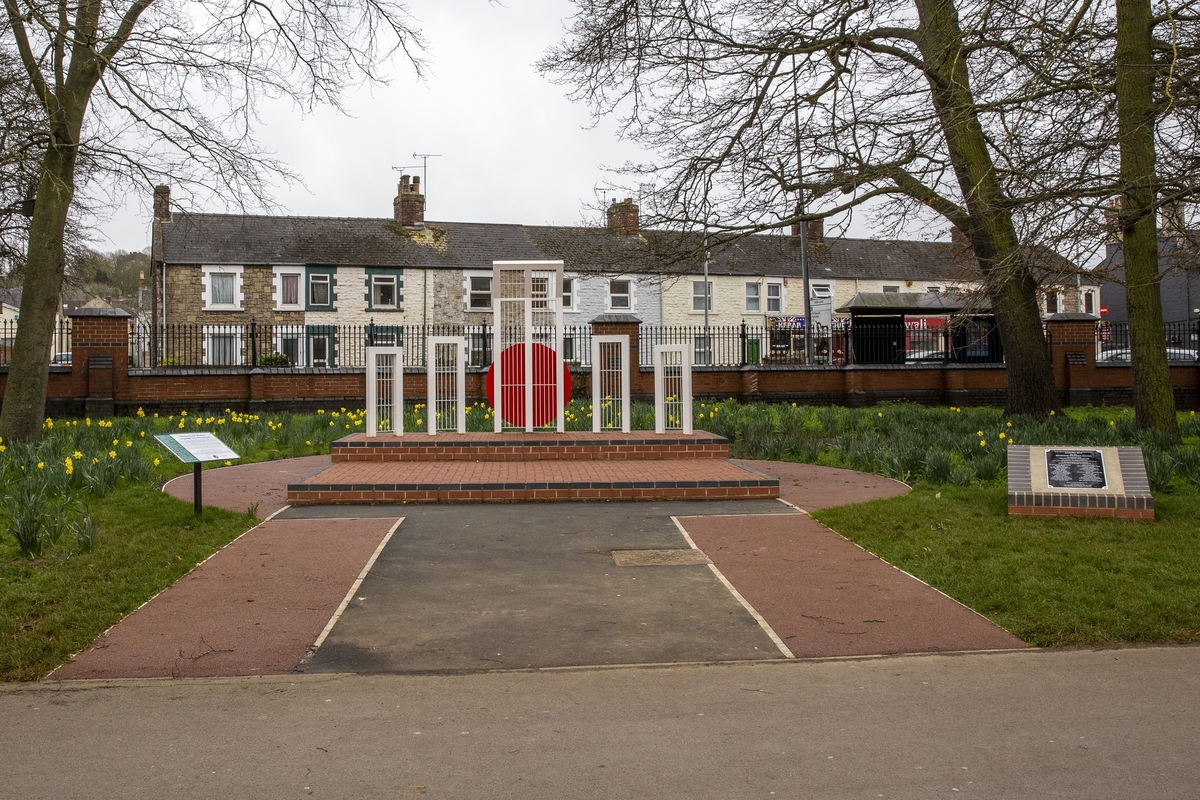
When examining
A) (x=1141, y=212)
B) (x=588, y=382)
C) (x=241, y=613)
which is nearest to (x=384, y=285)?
(x=588, y=382)

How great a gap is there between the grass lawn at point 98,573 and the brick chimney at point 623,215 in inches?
390

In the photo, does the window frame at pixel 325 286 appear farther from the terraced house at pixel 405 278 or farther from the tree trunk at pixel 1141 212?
the tree trunk at pixel 1141 212

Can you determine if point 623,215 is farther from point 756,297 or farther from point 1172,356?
point 756,297

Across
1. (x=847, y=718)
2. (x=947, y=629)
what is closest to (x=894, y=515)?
(x=947, y=629)

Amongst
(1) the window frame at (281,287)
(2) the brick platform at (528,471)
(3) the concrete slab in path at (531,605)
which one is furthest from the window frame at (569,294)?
(3) the concrete slab in path at (531,605)

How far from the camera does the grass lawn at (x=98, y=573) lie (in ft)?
18.6

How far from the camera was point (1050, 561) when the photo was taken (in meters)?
7.28

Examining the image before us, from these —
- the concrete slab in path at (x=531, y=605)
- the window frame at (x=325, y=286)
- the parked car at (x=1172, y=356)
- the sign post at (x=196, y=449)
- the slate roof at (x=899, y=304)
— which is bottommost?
the concrete slab in path at (x=531, y=605)

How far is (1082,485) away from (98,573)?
8204 mm

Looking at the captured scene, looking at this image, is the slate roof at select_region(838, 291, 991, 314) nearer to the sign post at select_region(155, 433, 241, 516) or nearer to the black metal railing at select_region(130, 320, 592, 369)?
the black metal railing at select_region(130, 320, 592, 369)

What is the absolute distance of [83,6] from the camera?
11797mm

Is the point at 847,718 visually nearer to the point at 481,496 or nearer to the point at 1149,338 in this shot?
the point at 481,496

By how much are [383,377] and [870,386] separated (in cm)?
1384

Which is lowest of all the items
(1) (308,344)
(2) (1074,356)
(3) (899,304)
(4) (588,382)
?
(4) (588,382)
